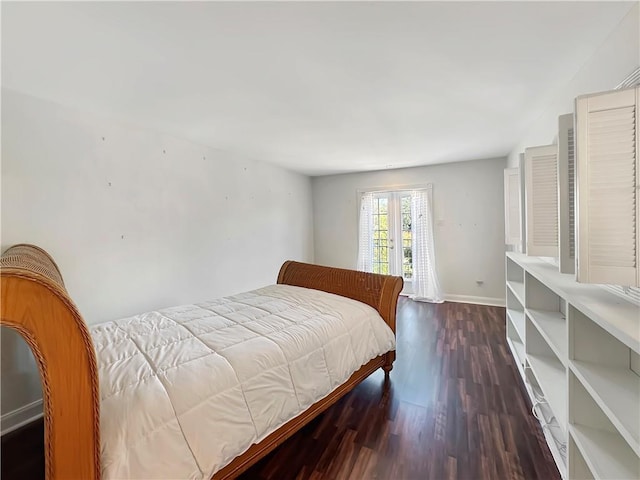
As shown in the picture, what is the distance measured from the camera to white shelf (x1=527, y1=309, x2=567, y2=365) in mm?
1438

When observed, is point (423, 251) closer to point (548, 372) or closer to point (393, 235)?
point (393, 235)

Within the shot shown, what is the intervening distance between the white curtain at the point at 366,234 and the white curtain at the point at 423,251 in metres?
0.82

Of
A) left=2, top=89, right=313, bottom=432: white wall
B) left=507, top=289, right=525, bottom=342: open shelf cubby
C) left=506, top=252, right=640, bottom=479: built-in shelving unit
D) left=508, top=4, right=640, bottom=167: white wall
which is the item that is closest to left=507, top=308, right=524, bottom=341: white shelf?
left=507, top=289, right=525, bottom=342: open shelf cubby

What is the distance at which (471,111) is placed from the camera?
2578mm

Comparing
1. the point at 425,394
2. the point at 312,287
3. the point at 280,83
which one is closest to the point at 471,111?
the point at 280,83

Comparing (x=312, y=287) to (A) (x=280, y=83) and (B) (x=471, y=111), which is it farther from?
(B) (x=471, y=111)

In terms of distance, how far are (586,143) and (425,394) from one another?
2.00 m

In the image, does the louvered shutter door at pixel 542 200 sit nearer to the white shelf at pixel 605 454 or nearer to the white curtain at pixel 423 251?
the white shelf at pixel 605 454

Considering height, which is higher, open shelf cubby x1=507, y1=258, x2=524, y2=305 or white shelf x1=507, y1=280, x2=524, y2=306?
open shelf cubby x1=507, y1=258, x2=524, y2=305

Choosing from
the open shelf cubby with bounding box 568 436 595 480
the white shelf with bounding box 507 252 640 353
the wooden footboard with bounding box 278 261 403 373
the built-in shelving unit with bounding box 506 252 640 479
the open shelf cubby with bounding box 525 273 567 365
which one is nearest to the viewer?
the white shelf with bounding box 507 252 640 353

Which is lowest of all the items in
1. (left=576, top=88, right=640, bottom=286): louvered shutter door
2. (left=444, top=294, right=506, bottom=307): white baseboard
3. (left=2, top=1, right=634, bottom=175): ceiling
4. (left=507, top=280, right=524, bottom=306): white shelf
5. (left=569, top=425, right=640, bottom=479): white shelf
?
(left=444, top=294, right=506, bottom=307): white baseboard

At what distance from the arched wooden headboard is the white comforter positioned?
0.11 m

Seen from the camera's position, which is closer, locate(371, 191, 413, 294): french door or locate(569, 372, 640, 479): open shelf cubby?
locate(569, 372, 640, 479): open shelf cubby

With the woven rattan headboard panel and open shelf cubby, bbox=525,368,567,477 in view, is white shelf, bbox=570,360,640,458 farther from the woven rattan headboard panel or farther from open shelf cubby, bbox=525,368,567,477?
the woven rattan headboard panel
